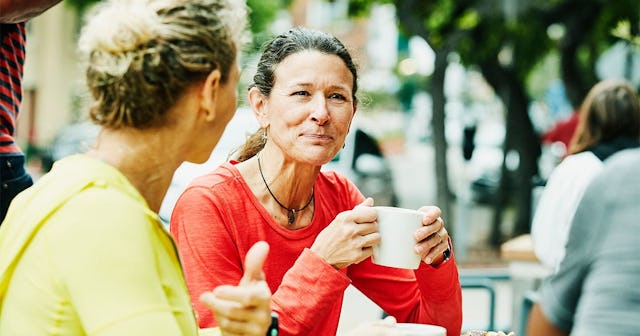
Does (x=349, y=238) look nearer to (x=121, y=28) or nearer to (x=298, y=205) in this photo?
(x=298, y=205)

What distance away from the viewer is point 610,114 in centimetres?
502

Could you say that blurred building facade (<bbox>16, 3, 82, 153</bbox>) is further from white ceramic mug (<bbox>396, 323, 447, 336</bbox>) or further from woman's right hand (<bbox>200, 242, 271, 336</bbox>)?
woman's right hand (<bbox>200, 242, 271, 336</bbox>)

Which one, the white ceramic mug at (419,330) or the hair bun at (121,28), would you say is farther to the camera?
the white ceramic mug at (419,330)

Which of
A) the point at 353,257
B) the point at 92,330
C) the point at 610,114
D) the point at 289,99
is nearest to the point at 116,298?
the point at 92,330

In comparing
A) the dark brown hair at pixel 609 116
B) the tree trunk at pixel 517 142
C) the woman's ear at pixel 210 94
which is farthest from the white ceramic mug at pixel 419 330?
the tree trunk at pixel 517 142

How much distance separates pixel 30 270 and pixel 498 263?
1073cm

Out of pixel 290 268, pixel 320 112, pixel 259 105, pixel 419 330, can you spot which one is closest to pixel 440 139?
pixel 259 105

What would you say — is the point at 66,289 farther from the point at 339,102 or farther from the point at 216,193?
the point at 339,102

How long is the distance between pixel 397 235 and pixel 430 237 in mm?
105

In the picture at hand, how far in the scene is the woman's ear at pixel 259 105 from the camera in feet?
8.25

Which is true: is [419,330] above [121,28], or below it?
below

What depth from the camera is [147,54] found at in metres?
1.51

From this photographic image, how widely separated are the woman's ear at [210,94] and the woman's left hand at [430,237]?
2.05 feet

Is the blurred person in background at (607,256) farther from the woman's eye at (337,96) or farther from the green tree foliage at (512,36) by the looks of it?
the green tree foliage at (512,36)
